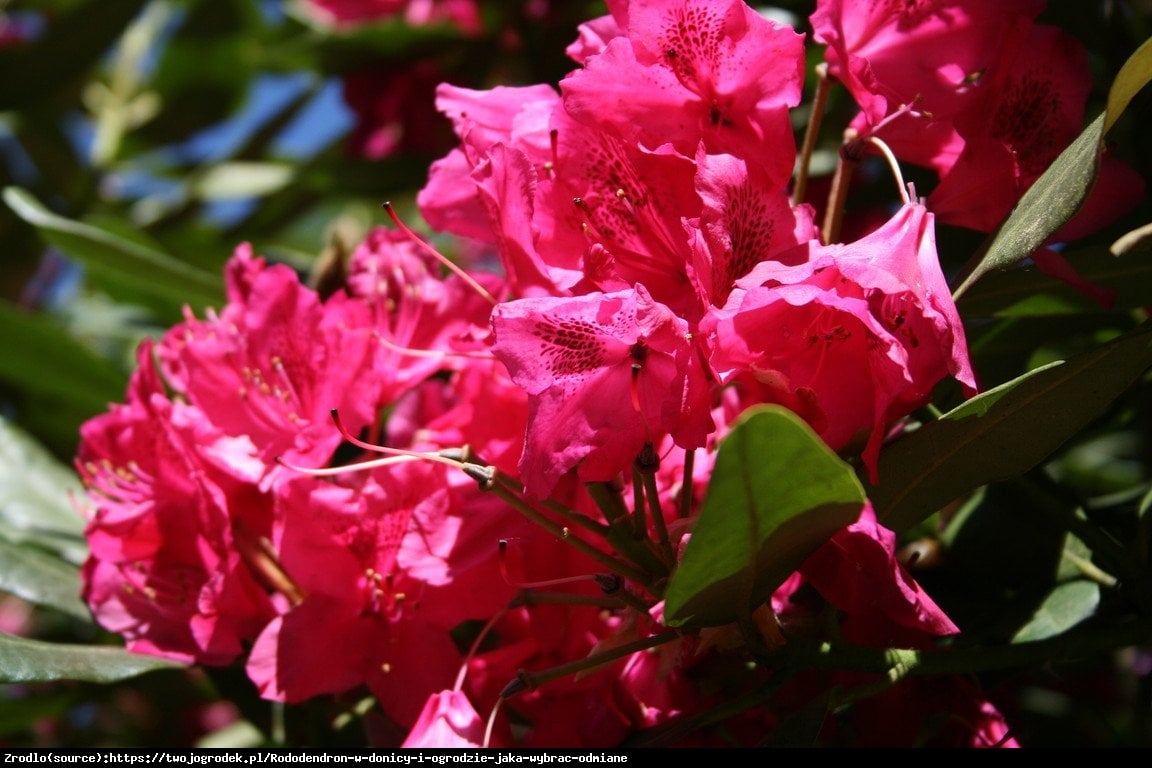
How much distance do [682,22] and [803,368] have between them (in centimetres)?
Answer: 27

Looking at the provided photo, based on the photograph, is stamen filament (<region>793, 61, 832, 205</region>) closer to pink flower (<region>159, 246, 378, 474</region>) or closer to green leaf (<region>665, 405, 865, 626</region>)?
green leaf (<region>665, 405, 865, 626</region>)

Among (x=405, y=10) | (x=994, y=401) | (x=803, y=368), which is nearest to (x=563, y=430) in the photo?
(x=803, y=368)

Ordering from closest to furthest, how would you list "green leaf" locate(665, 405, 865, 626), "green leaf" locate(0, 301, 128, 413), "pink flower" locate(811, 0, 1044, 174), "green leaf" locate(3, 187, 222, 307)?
"green leaf" locate(665, 405, 865, 626) → "pink flower" locate(811, 0, 1044, 174) → "green leaf" locate(3, 187, 222, 307) → "green leaf" locate(0, 301, 128, 413)

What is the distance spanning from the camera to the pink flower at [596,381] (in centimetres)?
76

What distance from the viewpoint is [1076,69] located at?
93 centimetres

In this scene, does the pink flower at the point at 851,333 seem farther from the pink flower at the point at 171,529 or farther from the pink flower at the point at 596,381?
the pink flower at the point at 171,529

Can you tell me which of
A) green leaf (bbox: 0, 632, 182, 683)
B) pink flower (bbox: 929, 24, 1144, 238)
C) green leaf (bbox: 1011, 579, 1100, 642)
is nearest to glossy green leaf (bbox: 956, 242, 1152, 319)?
pink flower (bbox: 929, 24, 1144, 238)

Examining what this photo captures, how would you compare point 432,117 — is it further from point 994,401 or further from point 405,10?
point 994,401

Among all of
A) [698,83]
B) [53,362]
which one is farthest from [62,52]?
[698,83]

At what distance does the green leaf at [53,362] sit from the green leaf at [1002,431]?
1109 millimetres

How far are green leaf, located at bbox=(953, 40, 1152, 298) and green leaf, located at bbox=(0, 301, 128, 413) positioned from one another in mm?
1161

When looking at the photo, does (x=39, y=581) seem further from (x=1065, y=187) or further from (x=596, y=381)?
(x=1065, y=187)

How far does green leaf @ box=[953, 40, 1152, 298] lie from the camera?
0.75 metres

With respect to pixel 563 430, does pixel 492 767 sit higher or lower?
lower
